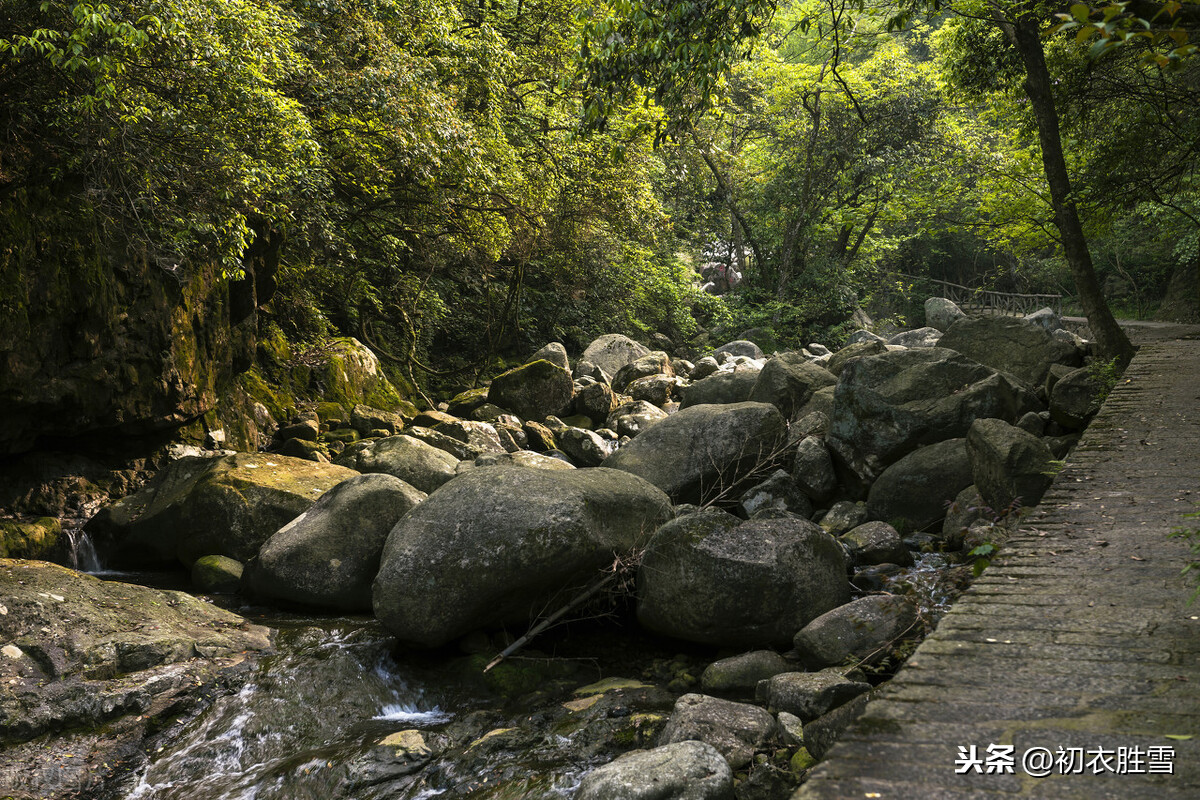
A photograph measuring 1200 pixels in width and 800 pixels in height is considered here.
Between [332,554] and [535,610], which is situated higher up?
[332,554]

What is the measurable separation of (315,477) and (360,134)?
5.23 m

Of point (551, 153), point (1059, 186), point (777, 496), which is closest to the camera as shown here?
point (1059, 186)

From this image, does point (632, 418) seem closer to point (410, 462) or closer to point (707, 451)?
point (707, 451)

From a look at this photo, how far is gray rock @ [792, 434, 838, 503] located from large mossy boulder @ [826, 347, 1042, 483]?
0.16m

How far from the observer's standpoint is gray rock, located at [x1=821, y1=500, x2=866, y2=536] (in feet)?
27.5

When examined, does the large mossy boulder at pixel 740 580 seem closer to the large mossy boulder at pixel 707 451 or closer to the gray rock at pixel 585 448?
the large mossy boulder at pixel 707 451

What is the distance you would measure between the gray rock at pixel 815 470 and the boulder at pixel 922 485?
1.01 meters

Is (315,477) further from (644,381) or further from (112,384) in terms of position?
(644,381)

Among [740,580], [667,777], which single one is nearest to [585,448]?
[740,580]

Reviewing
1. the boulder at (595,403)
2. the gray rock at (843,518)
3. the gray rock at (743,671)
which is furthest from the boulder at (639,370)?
the gray rock at (743,671)

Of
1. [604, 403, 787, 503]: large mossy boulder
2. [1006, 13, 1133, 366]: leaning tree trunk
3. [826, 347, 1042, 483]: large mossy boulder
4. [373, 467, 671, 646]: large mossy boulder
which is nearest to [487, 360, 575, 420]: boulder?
[604, 403, 787, 503]: large mossy boulder

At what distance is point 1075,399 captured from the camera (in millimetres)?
8336

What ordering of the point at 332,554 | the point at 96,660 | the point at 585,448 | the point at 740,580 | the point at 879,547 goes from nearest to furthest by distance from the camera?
1. the point at 96,660
2. the point at 740,580
3. the point at 879,547
4. the point at 332,554
5. the point at 585,448

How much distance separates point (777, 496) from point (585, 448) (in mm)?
3838
